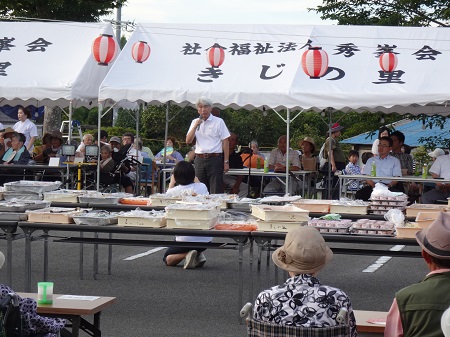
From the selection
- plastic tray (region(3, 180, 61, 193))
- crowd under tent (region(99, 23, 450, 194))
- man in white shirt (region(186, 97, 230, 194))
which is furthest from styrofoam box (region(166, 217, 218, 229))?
crowd under tent (region(99, 23, 450, 194))

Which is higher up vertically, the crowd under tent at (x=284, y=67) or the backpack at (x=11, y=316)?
the crowd under tent at (x=284, y=67)

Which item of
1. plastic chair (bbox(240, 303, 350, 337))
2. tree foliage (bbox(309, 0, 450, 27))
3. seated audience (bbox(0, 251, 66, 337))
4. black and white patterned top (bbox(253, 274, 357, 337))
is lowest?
seated audience (bbox(0, 251, 66, 337))

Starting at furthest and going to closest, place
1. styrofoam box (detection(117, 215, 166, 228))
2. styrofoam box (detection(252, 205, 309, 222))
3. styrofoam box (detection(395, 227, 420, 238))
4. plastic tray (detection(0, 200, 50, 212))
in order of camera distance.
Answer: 1. plastic tray (detection(0, 200, 50, 212))
2. styrofoam box (detection(117, 215, 166, 228))
3. styrofoam box (detection(252, 205, 309, 222))
4. styrofoam box (detection(395, 227, 420, 238))

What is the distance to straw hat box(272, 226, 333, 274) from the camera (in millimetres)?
4229

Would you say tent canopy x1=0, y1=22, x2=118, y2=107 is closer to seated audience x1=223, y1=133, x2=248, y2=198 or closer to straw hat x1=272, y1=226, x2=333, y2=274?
seated audience x1=223, y1=133, x2=248, y2=198

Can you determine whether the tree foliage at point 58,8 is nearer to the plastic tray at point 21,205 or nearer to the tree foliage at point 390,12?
the tree foliage at point 390,12

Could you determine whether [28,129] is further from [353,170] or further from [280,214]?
[280,214]

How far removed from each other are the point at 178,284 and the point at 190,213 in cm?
212

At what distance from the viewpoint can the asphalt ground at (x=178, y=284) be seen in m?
7.33

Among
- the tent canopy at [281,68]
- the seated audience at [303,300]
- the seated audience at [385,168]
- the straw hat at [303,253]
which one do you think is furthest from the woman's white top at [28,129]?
the seated audience at [303,300]

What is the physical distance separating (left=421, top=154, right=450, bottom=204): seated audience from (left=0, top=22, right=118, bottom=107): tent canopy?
565 centimetres

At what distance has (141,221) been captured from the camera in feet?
24.1

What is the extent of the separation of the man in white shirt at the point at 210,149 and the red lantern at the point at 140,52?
1785 millimetres

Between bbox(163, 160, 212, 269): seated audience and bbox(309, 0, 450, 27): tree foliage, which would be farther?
bbox(309, 0, 450, 27): tree foliage
